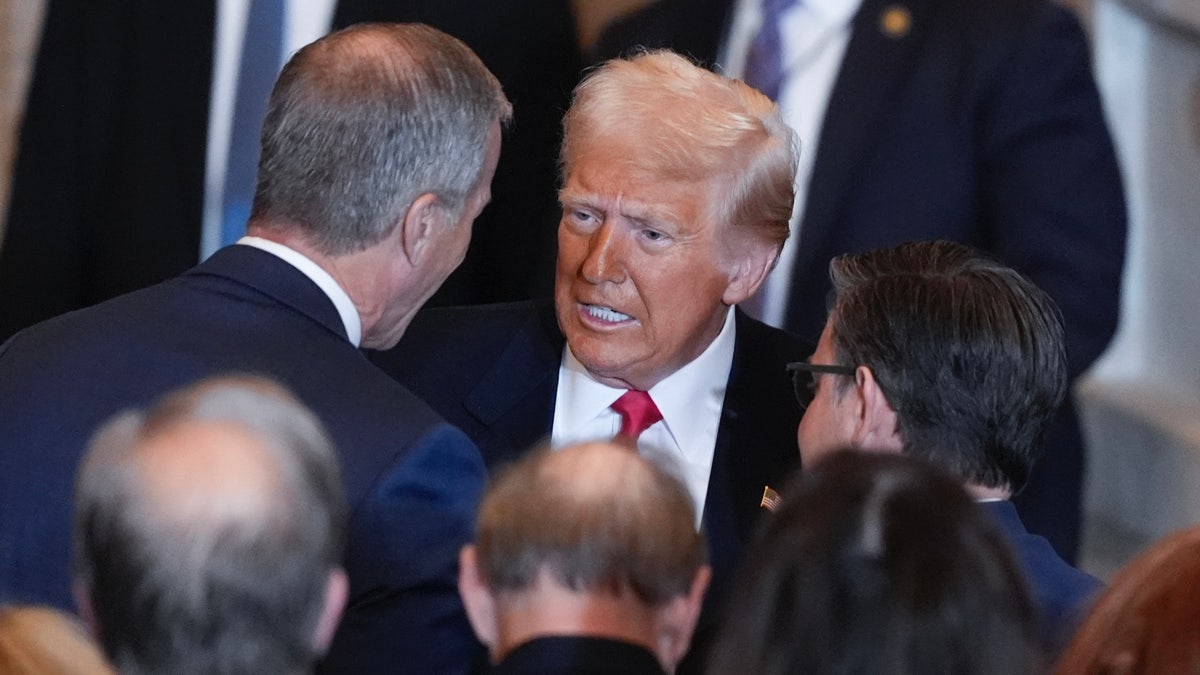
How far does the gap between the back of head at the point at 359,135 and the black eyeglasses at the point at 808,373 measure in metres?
0.49

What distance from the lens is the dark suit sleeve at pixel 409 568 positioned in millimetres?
2014

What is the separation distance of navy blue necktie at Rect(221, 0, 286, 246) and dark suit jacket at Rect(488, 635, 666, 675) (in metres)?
2.20

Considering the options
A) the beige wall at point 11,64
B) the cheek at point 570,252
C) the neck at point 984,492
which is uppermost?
the neck at point 984,492

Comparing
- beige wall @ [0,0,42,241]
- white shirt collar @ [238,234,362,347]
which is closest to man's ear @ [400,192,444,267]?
white shirt collar @ [238,234,362,347]

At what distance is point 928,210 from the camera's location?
322cm

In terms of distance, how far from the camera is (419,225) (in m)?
2.33

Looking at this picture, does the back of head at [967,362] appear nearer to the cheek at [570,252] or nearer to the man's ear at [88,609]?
the cheek at [570,252]

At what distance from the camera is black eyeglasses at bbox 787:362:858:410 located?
7.23ft

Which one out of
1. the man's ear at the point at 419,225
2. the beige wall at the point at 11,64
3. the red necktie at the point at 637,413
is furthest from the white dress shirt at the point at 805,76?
the beige wall at the point at 11,64

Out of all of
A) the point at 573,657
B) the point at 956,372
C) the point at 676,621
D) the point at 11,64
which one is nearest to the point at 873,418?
the point at 956,372

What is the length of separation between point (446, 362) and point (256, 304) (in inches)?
25.0

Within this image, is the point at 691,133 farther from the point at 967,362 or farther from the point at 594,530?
the point at 594,530

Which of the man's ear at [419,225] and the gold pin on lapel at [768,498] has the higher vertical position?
the man's ear at [419,225]

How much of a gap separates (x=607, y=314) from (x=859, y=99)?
82 cm
